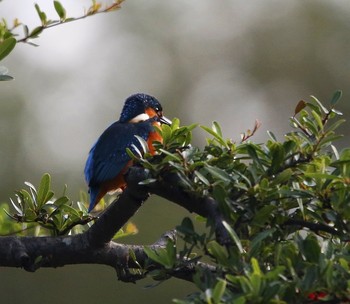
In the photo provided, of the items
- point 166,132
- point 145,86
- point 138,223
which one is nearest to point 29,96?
point 145,86

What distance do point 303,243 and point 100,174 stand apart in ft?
8.16

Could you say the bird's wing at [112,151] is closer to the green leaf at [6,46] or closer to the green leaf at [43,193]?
the green leaf at [43,193]

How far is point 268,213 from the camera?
7.32ft

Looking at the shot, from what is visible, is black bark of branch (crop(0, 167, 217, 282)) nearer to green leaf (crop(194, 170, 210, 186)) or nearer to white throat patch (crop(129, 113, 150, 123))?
green leaf (crop(194, 170, 210, 186))

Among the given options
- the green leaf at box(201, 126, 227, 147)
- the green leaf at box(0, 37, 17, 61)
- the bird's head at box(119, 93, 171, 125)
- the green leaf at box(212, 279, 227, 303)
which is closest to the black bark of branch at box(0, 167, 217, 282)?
the green leaf at box(201, 126, 227, 147)

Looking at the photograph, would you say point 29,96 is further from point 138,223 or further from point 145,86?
point 138,223

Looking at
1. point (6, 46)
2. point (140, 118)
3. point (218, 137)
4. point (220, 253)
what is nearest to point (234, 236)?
point (220, 253)

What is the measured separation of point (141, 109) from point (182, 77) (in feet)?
17.1

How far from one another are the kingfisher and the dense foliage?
5.85ft

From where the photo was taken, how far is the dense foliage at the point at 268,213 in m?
2.00

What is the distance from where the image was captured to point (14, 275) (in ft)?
22.5

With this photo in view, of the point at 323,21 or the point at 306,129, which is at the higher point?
the point at 306,129

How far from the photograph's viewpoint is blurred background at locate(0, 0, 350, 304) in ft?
29.6

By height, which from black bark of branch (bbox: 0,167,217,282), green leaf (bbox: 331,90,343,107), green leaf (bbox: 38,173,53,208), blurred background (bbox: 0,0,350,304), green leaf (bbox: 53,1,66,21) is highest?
green leaf (bbox: 53,1,66,21)
